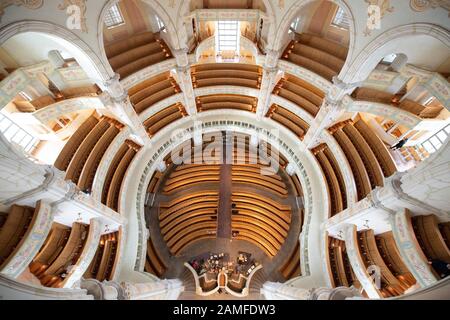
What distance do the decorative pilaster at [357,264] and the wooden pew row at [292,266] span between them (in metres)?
5.75

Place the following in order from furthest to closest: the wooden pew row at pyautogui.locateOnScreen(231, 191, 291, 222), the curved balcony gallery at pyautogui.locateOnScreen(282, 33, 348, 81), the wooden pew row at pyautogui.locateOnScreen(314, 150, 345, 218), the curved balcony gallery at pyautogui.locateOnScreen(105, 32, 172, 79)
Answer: the wooden pew row at pyautogui.locateOnScreen(231, 191, 291, 222)
the wooden pew row at pyautogui.locateOnScreen(314, 150, 345, 218)
the curved balcony gallery at pyautogui.locateOnScreen(105, 32, 172, 79)
the curved balcony gallery at pyautogui.locateOnScreen(282, 33, 348, 81)

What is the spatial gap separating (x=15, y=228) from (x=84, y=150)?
5.40 meters

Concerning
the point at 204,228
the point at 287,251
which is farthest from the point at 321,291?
the point at 204,228

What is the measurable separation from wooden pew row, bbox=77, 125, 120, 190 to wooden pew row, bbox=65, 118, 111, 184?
0.93ft

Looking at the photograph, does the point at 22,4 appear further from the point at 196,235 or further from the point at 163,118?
the point at 196,235

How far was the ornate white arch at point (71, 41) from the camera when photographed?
7816 mm

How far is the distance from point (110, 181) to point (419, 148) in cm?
1790

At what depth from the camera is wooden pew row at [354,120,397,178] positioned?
1314 centimetres

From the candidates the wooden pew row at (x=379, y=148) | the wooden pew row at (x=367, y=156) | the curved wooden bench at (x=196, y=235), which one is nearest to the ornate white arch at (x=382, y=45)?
the wooden pew row at (x=367, y=156)

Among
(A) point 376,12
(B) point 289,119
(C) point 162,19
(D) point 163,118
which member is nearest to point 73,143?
(D) point 163,118

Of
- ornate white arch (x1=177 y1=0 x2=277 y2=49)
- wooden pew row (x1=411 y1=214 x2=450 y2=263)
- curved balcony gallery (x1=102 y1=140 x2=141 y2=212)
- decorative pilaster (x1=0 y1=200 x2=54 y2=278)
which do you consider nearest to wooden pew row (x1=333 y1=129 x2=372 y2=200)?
wooden pew row (x1=411 y1=214 x2=450 y2=263)

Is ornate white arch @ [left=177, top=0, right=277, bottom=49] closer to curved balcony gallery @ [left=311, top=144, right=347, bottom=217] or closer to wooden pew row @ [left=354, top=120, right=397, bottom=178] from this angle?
wooden pew row @ [left=354, top=120, right=397, bottom=178]

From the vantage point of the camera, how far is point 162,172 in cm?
2103

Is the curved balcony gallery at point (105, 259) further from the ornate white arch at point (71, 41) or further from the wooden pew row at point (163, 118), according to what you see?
the ornate white arch at point (71, 41)
